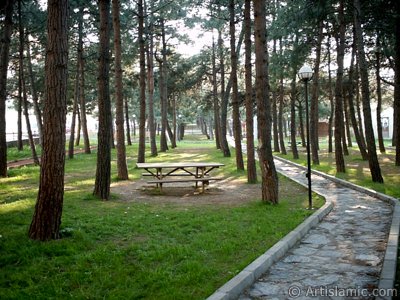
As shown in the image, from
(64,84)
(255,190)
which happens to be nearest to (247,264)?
(64,84)

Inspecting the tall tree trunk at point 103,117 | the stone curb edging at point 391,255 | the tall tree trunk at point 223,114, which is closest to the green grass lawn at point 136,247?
the tall tree trunk at point 103,117

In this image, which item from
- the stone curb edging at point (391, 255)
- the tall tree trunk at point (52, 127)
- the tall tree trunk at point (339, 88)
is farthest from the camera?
the tall tree trunk at point (339, 88)

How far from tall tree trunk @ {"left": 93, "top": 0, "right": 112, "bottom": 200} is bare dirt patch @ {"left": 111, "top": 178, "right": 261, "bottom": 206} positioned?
2.38 feet

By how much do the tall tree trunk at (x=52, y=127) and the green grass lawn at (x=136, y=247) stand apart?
34 centimetres

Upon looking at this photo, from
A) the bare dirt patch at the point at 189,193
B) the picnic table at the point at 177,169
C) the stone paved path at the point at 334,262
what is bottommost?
the stone paved path at the point at 334,262

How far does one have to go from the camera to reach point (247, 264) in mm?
4883

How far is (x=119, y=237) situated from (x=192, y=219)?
174 centimetres

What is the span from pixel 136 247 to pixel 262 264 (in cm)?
185

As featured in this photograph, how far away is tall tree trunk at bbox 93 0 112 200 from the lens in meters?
9.76

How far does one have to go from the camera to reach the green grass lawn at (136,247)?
4199mm

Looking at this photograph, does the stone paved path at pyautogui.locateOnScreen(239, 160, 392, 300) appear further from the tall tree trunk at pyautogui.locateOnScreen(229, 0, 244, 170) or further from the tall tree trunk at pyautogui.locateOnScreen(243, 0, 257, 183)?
the tall tree trunk at pyautogui.locateOnScreen(229, 0, 244, 170)

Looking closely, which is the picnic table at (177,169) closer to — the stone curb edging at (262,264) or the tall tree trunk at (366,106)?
the stone curb edging at (262,264)

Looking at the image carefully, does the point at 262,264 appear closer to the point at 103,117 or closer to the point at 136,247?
the point at 136,247

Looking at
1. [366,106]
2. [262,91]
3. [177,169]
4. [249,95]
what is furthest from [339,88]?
[177,169]
